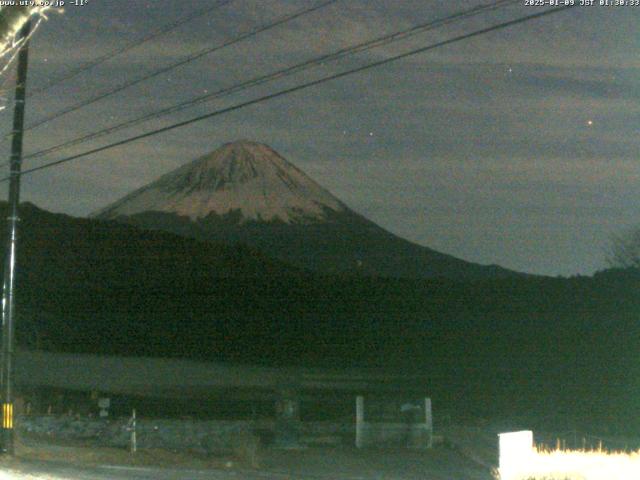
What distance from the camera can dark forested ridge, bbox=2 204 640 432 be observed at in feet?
196

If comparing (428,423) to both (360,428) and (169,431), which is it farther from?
(169,431)

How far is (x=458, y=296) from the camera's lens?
92.1 metres

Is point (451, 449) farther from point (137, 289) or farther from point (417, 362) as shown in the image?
point (137, 289)

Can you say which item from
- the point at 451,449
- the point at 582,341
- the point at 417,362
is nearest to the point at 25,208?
the point at 417,362

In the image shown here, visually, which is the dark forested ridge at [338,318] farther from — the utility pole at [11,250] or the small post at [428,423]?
the utility pole at [11,250]

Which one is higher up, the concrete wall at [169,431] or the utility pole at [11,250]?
the utility pole at [11,250]

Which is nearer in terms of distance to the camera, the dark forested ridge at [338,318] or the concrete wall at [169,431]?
the concrete wall at [169,431]

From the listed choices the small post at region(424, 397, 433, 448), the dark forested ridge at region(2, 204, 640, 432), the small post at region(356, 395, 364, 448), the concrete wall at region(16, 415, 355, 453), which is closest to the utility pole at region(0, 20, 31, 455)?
the concrete wall at region(16, 415, 355, 453)

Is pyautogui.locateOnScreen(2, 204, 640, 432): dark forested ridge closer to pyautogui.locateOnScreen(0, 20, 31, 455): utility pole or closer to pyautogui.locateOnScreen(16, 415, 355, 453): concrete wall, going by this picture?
pyautogui.locateOnScreen(16, 415, 355, 453): concrete wall

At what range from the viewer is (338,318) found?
90125mm

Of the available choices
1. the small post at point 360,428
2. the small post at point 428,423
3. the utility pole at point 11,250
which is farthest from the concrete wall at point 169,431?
the utility pole at point 11,250

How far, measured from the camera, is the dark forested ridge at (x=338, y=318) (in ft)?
196

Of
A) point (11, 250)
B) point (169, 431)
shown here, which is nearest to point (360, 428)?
point (169, 431)

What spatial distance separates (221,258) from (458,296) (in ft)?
110
